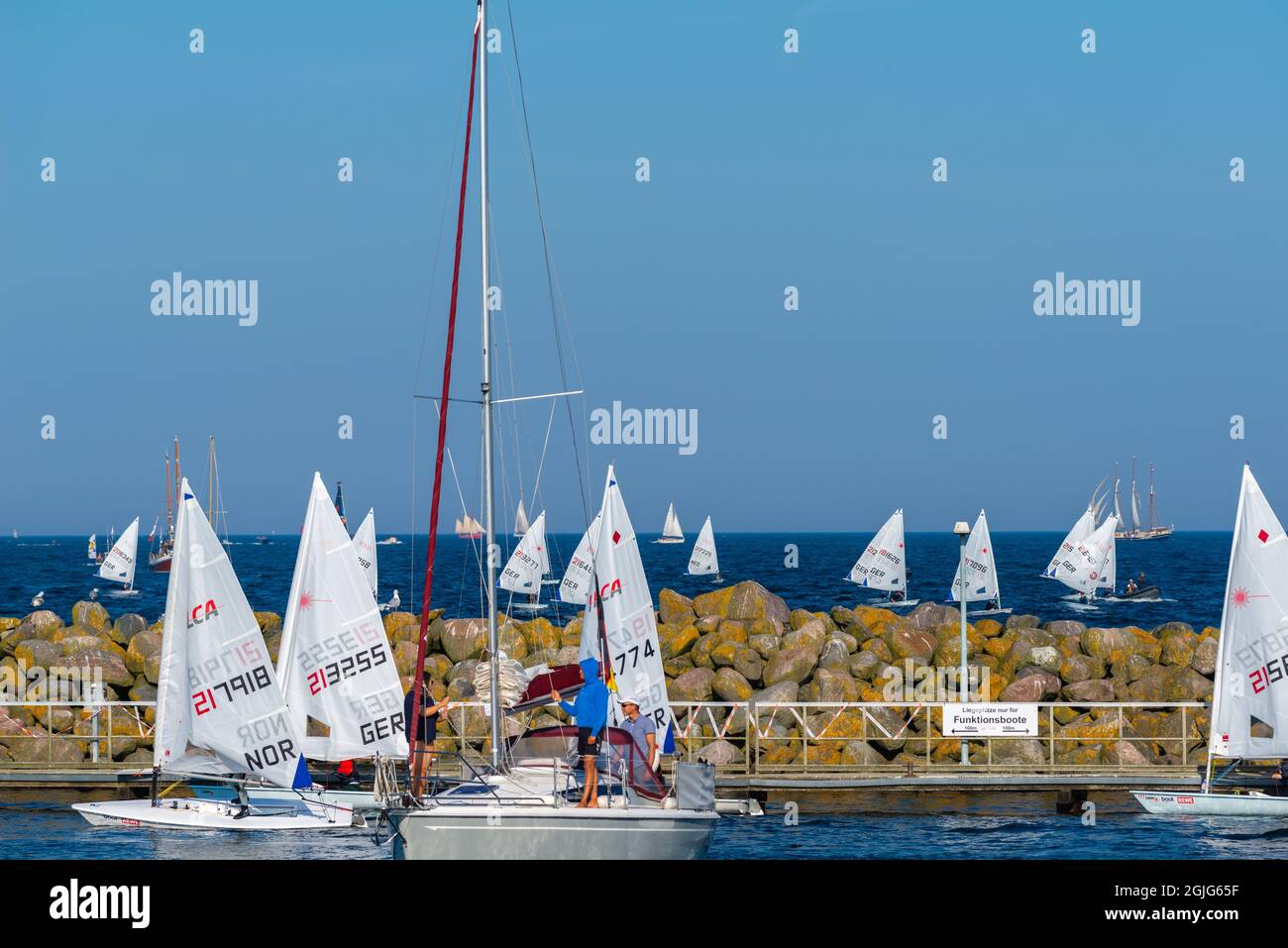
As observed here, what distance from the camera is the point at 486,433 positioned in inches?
837

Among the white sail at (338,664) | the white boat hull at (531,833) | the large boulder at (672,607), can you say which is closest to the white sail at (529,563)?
the large boulder at (672,607)

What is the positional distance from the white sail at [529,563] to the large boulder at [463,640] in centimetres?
3317

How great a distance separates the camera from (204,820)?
24.9 metres

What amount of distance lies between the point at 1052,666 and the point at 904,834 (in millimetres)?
12587

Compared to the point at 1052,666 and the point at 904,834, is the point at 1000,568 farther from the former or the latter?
the point at 904,834

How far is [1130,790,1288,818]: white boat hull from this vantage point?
25.6 metres

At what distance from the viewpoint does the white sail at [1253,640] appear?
2648 cm

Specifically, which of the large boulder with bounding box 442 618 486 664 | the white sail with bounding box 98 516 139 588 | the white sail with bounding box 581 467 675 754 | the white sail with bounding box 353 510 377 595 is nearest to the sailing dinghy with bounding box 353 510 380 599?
the white sail with bounding box 353 510 377 595

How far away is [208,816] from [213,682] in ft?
6.91

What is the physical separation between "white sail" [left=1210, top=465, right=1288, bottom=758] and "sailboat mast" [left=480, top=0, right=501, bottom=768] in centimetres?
1267

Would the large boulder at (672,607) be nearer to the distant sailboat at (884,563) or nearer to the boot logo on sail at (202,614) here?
the boot logo on sail at (202,614)
